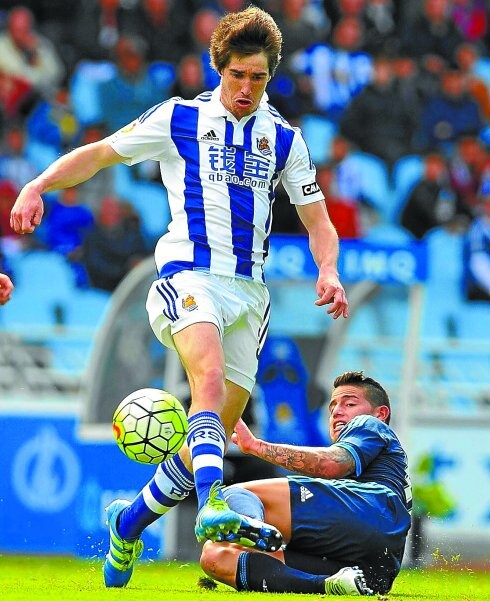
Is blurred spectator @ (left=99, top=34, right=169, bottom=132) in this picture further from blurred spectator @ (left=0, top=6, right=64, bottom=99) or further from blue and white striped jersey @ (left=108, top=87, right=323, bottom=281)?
blue and white striped jersey @ (left=108, top=87, right=323, bottom=281)

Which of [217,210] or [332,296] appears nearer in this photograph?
[332,296]

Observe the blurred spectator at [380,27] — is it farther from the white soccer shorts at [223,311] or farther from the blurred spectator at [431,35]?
the white soccer shorts at [223,311]

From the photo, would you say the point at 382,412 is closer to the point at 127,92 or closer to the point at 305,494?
the point at 305,494

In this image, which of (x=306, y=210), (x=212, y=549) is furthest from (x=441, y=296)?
(x=212, y=549)

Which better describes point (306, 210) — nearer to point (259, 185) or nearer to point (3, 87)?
point (259, 185)

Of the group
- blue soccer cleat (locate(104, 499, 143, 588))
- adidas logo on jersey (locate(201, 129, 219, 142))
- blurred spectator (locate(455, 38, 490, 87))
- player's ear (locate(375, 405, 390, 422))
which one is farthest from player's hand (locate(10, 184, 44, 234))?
blurred spectator (locate(455, 38, 490, 87))

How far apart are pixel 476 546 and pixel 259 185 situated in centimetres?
698

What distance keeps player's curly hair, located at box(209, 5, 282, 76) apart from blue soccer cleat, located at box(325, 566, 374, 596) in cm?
262

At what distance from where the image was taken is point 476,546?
1291cm

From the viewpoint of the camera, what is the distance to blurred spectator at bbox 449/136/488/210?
1705 centimetres

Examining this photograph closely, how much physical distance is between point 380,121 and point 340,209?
185 cm

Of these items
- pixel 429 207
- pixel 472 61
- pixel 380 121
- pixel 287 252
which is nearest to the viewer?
pixel 287 252

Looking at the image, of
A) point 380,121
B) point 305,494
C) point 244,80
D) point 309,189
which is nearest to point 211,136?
point 244,80

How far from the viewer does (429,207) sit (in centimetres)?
1652
